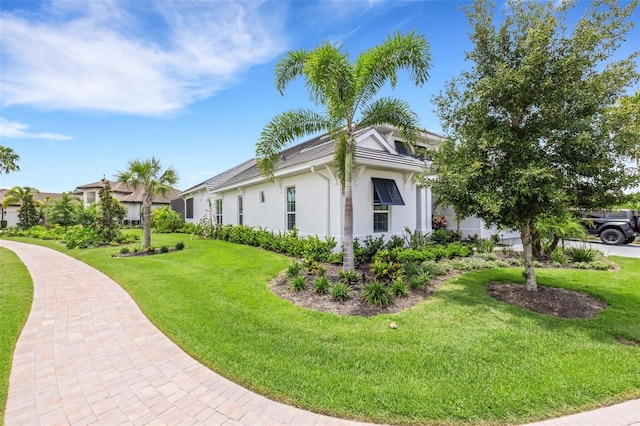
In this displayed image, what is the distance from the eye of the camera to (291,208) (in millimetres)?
13273

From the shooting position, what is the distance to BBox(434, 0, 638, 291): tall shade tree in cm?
548

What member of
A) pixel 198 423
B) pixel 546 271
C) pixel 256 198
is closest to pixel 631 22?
pixel 546 271

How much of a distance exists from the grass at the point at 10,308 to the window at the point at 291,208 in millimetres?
8685

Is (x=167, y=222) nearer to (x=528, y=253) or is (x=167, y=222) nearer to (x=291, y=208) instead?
(x=291, y=208)

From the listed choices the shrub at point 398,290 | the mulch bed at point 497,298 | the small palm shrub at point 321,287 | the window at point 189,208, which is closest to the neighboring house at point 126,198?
the window at point 189,208

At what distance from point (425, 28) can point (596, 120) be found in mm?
4422

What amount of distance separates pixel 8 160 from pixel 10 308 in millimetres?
24786

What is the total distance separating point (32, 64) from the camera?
9.48 m

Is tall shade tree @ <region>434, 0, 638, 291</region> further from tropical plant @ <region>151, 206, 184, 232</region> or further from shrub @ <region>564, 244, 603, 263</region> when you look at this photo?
tropical plant @ <region>151, 206, 184, 232</region>

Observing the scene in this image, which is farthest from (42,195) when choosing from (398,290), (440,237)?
(398,290)

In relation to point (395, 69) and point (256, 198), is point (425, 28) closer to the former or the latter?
→ point (395, 69)

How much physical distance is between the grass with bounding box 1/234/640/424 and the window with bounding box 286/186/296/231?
6020 mm

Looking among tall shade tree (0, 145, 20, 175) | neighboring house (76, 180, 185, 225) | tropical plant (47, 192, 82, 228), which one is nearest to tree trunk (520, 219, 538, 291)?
tropical plant (47, 192, 82, 228)

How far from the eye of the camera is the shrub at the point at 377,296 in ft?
20.1
